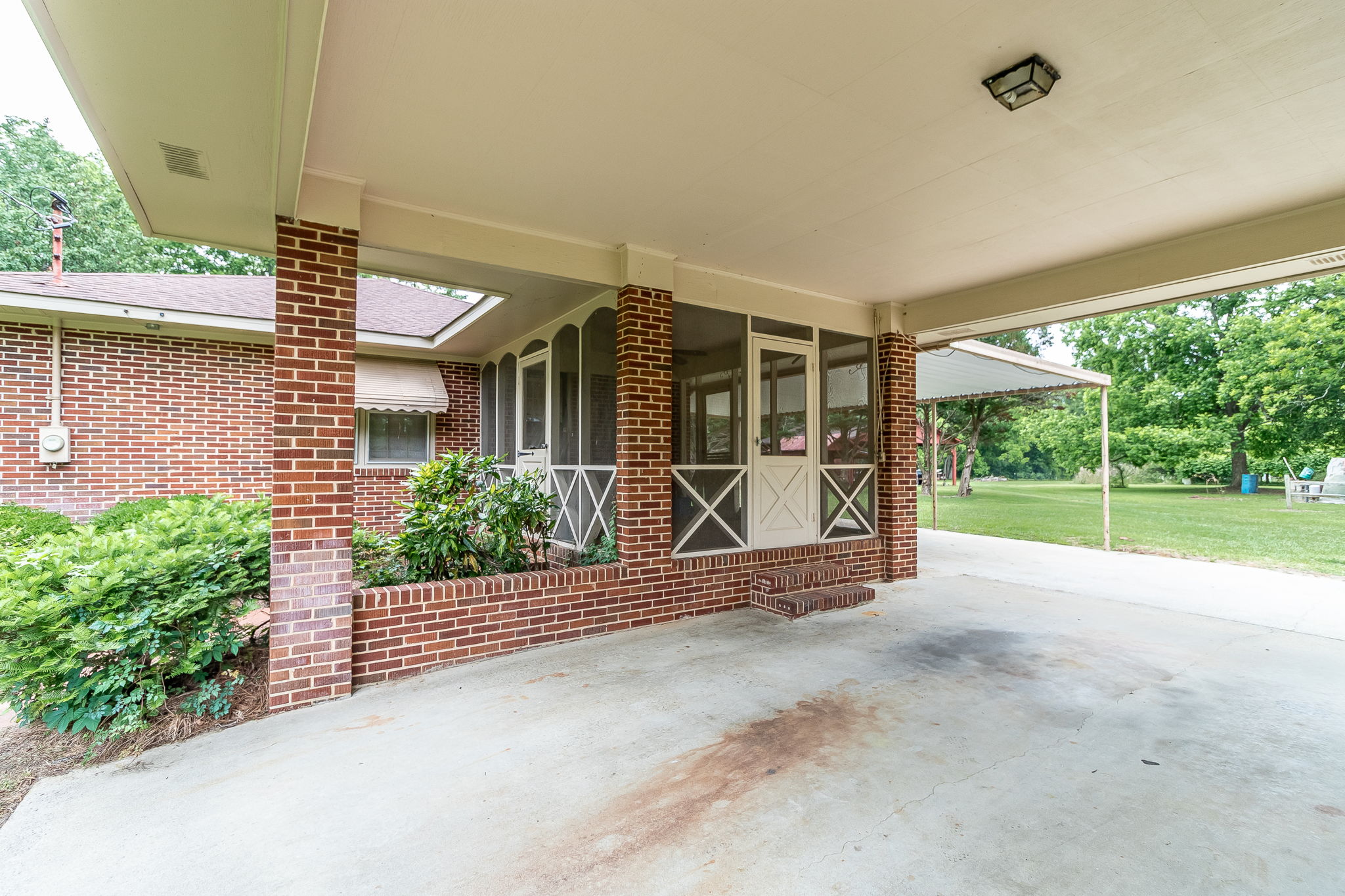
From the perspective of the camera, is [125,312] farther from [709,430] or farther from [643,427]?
[709,430]

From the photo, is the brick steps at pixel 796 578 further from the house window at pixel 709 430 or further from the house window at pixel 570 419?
the house window at pixel 570 419

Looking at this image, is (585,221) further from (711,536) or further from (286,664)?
(286,664)

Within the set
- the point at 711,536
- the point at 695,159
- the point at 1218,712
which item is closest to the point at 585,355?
the point at 711,536

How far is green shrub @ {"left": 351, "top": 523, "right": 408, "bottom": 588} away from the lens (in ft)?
14.5

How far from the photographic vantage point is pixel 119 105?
2.30 meters

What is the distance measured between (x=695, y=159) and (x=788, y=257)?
182 centimetres

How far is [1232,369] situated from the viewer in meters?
18.2

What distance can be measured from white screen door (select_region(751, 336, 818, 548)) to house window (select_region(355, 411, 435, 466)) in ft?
17.2

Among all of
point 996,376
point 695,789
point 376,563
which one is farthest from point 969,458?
point 695,789

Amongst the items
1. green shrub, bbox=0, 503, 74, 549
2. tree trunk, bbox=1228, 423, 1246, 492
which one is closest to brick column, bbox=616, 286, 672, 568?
green shrub, bbox=0, 503, 74, 549

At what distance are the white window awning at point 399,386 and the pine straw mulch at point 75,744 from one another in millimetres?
4615

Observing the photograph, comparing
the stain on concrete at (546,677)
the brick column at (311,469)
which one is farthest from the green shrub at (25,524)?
the stain on concrete at (546,677)

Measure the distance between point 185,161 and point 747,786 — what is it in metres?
3.89

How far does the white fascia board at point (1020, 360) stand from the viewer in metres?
Result: 7.46
